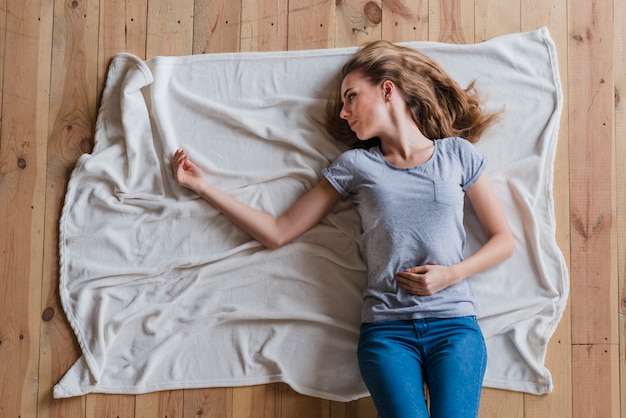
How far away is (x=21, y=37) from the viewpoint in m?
1.53

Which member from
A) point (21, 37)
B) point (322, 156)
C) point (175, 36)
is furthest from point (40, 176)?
point (322, 156)

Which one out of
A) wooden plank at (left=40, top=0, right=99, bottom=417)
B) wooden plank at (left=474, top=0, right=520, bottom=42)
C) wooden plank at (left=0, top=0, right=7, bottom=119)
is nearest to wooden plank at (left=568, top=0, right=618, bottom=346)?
wooden plank at (left=474, top=0, right=520, bottom=42)

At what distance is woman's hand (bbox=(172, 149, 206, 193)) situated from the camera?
142 centimetres

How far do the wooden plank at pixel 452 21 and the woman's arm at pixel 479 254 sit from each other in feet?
1.25

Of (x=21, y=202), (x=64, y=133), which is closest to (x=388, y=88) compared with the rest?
(x=64, y=133)

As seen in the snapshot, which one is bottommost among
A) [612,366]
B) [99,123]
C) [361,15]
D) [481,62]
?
[612,366]

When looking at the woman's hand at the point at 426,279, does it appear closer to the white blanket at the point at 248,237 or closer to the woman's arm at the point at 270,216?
the white blanket at the point at 248,237

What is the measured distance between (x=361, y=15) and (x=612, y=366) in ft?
3.49

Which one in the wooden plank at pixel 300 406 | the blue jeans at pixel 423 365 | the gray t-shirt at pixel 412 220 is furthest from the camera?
the wooden plank at pixel 300 406

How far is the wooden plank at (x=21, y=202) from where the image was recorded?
4.69 feet

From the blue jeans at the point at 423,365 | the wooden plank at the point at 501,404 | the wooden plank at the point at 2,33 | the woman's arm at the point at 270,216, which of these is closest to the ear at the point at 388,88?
the woman's arm at the point at 270,216

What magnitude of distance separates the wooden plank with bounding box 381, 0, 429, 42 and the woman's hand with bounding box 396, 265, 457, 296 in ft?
1.98

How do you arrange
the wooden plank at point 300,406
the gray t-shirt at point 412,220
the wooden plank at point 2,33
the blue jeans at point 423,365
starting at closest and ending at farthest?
the blue jeans at point 423,365 → the gray t-shirt at point 412,220 → the wooden plank at point 300,406 → the wooden plank at point 2,33

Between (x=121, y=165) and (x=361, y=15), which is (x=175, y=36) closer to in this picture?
(x=121, y=165)
